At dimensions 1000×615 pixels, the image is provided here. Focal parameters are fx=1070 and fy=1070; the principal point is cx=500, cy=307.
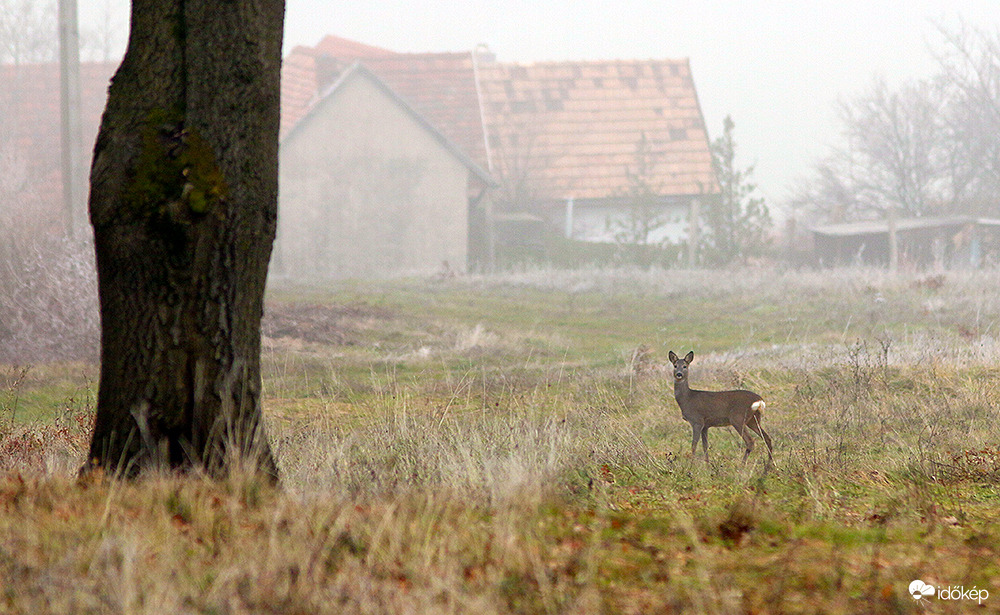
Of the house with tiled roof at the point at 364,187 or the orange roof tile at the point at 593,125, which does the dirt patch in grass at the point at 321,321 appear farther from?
the orange roof tile at the point at 593,125

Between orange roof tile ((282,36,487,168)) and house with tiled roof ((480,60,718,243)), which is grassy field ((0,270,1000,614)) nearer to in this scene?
house with tiled roof ((480,60,718,243))

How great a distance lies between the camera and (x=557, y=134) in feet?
142

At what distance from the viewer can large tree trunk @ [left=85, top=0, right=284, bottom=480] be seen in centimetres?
529

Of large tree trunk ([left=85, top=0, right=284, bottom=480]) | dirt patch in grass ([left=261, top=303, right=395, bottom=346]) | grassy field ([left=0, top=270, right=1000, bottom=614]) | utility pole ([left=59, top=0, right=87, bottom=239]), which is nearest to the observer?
grassy field ([left=0, top=270, right=1000, bottom=614])

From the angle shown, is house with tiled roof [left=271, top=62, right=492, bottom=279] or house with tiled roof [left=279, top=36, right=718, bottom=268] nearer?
house with tiled roof [left=271, top=62, right=492, bottom=279]

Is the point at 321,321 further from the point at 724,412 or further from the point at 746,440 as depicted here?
the point at 746,440

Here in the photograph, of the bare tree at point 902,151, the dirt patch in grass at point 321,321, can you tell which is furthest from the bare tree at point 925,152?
the dirt patch in grass at point 321,321

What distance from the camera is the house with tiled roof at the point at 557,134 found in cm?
3884

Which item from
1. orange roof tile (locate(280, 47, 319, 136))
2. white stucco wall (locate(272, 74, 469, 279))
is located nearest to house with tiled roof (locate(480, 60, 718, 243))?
white stucco wall (locate(272, 74, 469, 279))

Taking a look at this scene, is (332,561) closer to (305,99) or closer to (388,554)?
(388,554)

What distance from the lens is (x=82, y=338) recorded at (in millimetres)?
14984

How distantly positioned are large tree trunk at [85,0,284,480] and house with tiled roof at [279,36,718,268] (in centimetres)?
3110

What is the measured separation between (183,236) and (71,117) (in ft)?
49.5

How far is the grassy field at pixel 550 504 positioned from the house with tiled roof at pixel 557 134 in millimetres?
25394
